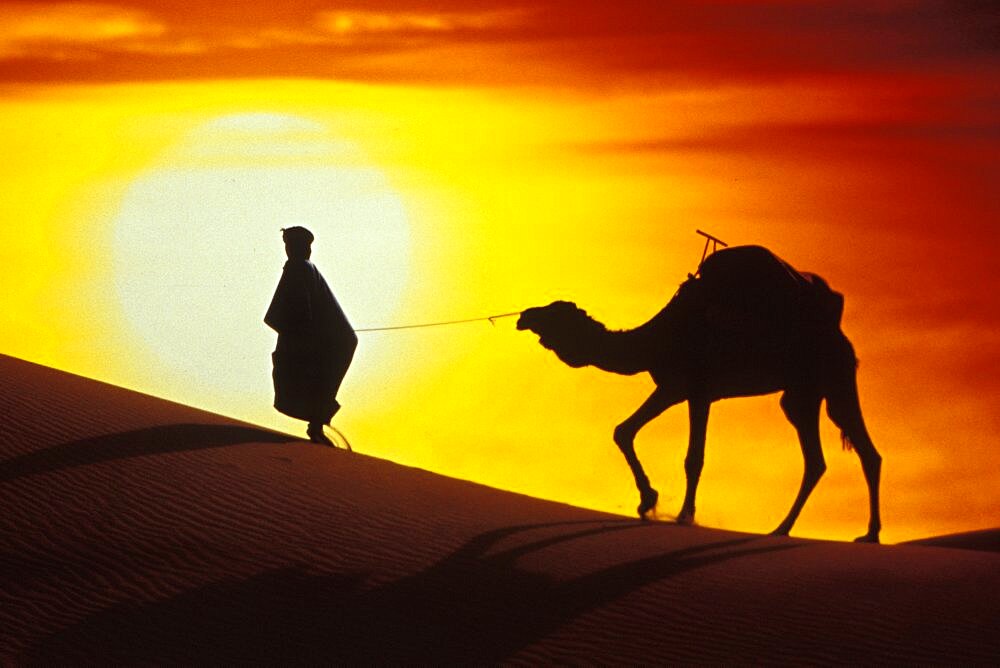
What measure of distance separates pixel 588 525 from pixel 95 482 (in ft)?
14.3

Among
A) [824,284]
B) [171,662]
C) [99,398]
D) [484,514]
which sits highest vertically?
[824,284]

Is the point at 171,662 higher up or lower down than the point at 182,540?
lower down

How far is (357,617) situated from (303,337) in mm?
5804

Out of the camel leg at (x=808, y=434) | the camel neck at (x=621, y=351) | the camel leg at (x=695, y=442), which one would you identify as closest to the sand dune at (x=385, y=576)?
the camel leg at (x=695, y=442)

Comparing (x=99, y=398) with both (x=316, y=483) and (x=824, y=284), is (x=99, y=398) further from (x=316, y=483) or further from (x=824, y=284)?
(x=824, y=284)

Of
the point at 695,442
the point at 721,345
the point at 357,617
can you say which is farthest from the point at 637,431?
the point at 357,617

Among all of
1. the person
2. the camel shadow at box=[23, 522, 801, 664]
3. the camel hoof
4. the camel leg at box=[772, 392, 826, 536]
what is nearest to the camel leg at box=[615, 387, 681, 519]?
the camel hoof

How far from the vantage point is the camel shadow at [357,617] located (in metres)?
10.4

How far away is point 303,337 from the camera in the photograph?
1655 centimetres

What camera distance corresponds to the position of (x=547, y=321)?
15320mm

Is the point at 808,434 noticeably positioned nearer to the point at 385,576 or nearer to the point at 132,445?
the point at 385,576

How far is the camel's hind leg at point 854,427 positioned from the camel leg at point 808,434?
202mm

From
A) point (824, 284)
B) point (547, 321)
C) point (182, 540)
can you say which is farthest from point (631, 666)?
point (824, 284)

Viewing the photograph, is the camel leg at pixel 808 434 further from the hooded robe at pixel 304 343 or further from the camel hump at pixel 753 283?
the hooded robe at pixel 304 343
